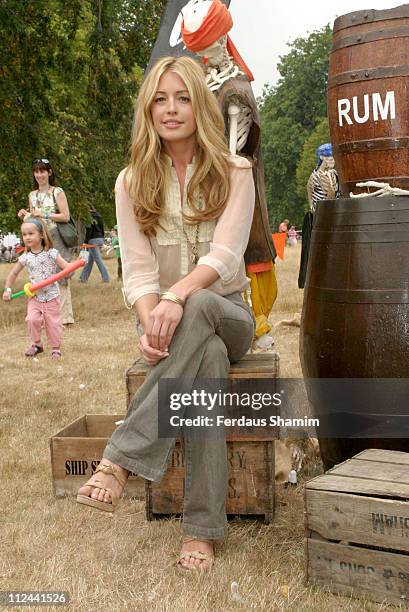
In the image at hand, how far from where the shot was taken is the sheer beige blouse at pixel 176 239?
3158 mm

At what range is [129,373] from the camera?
319 cm

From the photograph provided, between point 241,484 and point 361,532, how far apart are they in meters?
0.77

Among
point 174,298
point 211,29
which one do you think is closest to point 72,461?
point 174,298

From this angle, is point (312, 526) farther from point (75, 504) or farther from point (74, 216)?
point (74, 216)

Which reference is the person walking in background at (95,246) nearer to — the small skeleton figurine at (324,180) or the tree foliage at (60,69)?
the tree foliage at (60,69)

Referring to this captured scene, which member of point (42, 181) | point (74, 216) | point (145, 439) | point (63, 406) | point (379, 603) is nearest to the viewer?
point (379, 603)

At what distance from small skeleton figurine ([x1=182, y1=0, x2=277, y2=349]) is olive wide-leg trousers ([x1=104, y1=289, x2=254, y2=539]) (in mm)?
1291

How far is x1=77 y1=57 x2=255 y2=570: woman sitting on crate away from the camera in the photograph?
2900mm

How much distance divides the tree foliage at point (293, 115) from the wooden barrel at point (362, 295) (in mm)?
43787

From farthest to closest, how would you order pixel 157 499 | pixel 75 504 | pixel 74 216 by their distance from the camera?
1. pixel 74 216
2. pixel 75 504
3. pixel 157 499

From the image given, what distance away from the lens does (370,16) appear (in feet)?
10.9

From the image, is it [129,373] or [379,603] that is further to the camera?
[129,373]

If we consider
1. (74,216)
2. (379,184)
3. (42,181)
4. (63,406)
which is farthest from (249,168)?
(74,216)

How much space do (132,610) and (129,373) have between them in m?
0.95
